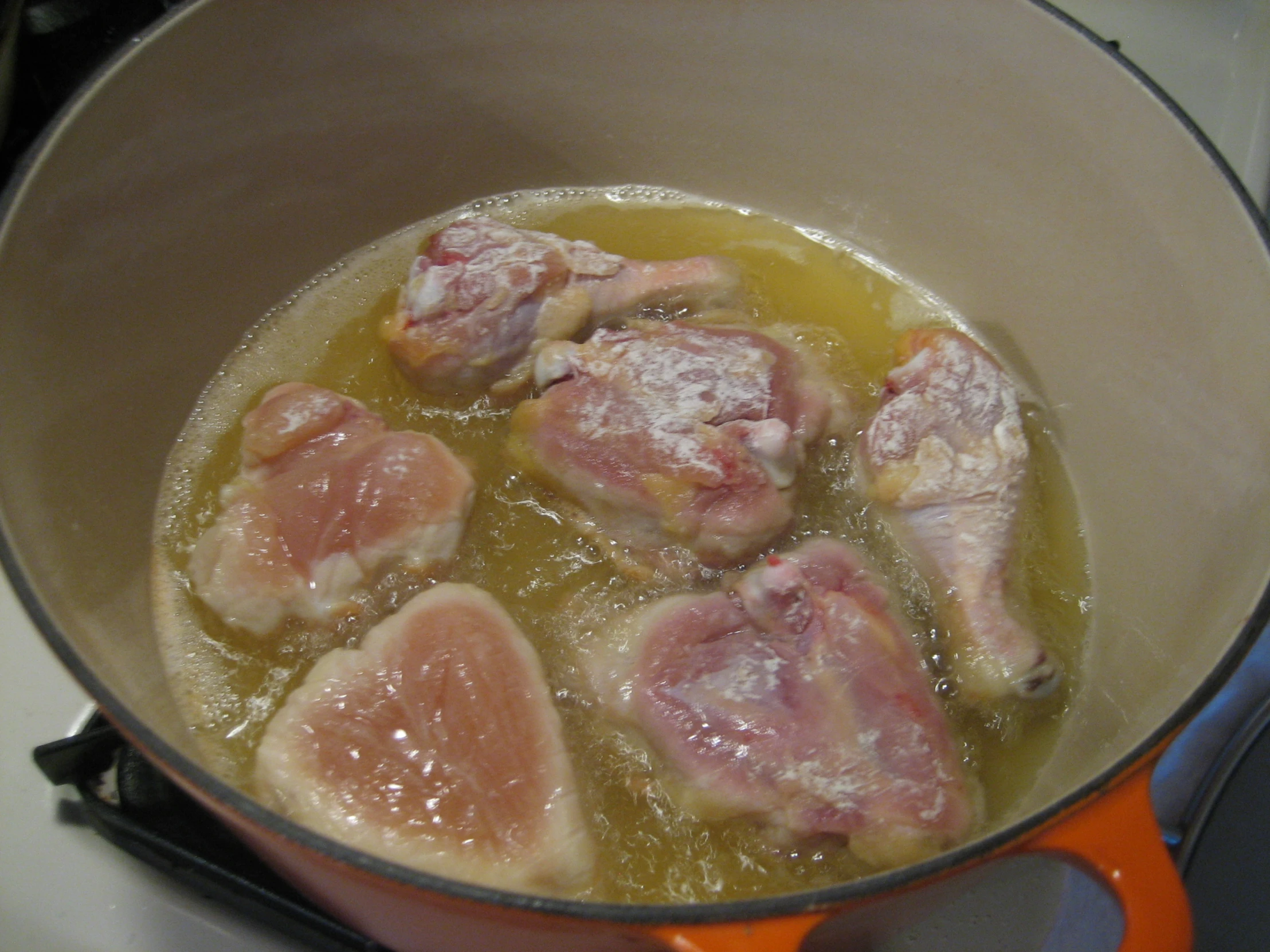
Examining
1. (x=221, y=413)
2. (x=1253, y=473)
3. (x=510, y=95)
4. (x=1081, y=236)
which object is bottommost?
(x=221, y=413)

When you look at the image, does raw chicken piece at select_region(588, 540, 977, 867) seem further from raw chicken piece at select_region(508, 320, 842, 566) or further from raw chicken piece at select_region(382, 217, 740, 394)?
raw chicken piece at select_region(382, 217, 740, 394)

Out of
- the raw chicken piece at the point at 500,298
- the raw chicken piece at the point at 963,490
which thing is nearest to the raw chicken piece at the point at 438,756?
the raw chicken piece at the point at 500,298

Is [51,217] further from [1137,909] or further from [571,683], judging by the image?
[1137,909]

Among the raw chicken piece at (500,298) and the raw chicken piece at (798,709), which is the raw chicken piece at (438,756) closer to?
the raw chicken piece at (798,709)

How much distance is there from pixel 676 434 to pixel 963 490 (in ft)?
1.31

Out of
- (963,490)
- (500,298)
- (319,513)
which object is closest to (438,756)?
(319,513)

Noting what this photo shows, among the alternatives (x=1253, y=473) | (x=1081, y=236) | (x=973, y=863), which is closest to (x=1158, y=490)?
(x=1253, y=473)

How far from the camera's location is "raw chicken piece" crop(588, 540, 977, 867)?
3.43 feet

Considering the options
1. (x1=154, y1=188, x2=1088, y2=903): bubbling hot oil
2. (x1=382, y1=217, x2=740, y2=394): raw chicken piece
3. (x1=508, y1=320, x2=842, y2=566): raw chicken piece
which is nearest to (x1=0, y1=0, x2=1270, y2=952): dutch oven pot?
(x1=154, y1=188, x2=1088, y2=903): bubbling hot oil

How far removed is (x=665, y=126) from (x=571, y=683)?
1.02m

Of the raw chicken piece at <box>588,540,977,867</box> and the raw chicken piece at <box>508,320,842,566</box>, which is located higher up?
the raw chicken piece at <box>508,320,842,566</box>

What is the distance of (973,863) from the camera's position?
2.48ft

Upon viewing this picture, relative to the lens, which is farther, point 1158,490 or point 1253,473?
point 1158,490

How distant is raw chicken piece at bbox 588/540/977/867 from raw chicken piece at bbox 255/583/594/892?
0.12 m
